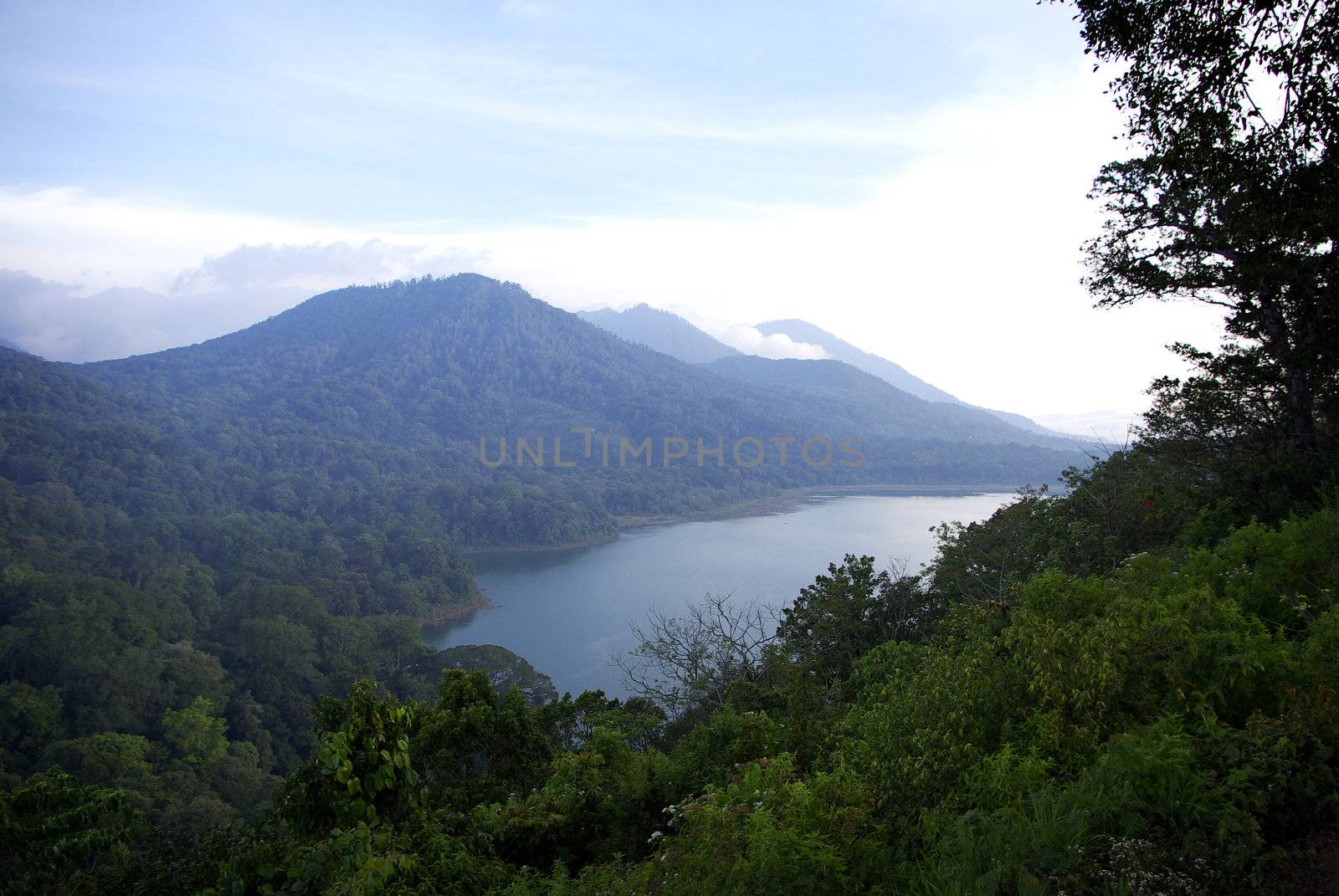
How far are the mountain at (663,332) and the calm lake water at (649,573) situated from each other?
12014 centimetres

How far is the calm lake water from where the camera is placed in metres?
28.8

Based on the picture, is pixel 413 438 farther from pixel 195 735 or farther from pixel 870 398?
pixel 195 735

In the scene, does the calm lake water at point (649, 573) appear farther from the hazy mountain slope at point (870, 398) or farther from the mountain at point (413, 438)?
the hazy mountain slope at point (870, 398)

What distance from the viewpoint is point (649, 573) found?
1543 inches

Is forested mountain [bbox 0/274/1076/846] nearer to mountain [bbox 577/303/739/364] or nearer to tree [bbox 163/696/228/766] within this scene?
tree [bbox 163/696/228/766]

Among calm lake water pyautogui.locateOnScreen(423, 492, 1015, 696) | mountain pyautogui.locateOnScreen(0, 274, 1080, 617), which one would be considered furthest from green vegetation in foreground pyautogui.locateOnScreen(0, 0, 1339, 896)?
mountain pyautogui.locateOnScreen(0, 274, 1080, 617)

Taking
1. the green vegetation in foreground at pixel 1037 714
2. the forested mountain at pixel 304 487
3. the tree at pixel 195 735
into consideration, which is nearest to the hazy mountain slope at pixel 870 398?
the forested mountain at pixel 304 487

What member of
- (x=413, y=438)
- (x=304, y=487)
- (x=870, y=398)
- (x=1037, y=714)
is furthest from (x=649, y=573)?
(x=870, y=398)

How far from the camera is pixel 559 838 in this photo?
384 centimetres

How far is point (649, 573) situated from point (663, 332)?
149 metres

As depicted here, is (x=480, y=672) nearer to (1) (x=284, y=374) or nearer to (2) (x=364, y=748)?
(2) (x=364, y=748)

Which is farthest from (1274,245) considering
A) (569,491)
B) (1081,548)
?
(569,491)

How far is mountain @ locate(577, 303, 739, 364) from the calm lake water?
394 feet

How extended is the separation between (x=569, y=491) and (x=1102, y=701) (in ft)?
194
